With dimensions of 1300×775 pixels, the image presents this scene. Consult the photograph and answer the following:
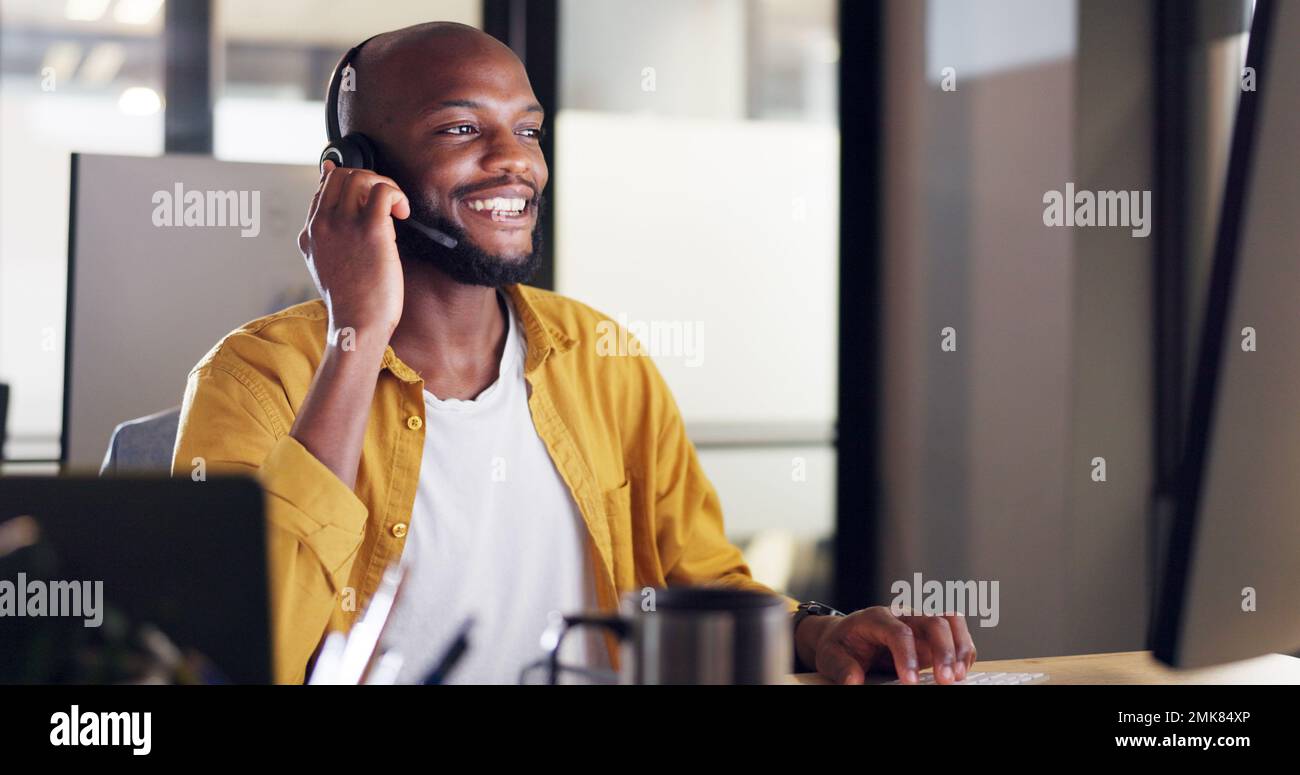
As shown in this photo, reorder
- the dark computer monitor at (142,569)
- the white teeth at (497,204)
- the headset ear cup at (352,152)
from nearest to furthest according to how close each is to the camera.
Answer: the dark computer monitor at (142,569) → the headset ear cup at (352,152) → the white teeth at (497,204)

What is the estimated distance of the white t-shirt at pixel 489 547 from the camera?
4.45 feet

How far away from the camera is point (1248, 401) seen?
675 millimetres

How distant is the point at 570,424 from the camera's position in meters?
1.52

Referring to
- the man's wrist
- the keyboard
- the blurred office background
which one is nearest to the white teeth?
the man's wrist

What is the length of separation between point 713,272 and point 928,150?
0.65 metres

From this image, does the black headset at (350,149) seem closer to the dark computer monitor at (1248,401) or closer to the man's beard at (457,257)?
the man's beard at (457,257)

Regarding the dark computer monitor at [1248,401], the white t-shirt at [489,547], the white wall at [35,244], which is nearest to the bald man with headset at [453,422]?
the white t-shirt at [489,547]

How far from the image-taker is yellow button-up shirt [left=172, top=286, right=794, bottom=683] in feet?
3.67

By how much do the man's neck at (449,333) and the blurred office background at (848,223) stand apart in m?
1.22

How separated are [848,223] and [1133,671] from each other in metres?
2.23

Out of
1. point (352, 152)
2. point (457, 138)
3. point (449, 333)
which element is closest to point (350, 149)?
point (352, 152)
